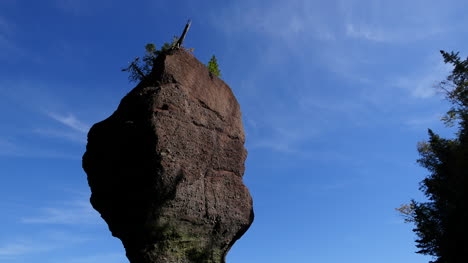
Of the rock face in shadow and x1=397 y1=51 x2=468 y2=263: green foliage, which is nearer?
the rock face in shadow

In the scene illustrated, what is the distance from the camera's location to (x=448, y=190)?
20.7 meters

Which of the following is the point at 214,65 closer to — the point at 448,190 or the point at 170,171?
the point at 170,171

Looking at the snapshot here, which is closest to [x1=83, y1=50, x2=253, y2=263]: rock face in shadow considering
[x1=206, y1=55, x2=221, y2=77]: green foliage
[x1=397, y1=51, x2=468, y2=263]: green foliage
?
[x1=206, y1=55, x2=221, y2=77]: green foliage

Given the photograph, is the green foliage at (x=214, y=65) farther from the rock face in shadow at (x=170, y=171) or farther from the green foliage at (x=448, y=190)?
the green foliage at (x=448, y=190)

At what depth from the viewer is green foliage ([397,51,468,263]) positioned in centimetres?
1855

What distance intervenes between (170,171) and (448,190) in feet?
63.3

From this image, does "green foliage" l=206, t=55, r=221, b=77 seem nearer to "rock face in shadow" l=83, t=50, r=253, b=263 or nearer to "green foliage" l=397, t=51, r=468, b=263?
"rock face in shadow" l=83, t=50, r=253, b=263

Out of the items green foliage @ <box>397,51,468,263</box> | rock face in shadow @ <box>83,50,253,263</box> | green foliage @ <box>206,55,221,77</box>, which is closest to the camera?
rock face in shadow @ <box>83,50,253,263</box>

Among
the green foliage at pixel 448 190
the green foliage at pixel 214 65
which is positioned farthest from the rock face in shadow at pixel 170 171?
the green foliage at pixel 448 190

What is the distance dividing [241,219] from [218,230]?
76 cm

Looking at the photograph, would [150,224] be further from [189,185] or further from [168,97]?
[168,97]

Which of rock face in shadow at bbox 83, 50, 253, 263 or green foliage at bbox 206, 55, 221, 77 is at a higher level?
green foliage at bbox 206, 55, 221, 77

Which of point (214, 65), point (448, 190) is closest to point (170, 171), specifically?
point (214, 65)

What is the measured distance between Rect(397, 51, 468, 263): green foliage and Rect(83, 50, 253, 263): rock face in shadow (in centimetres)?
1483
